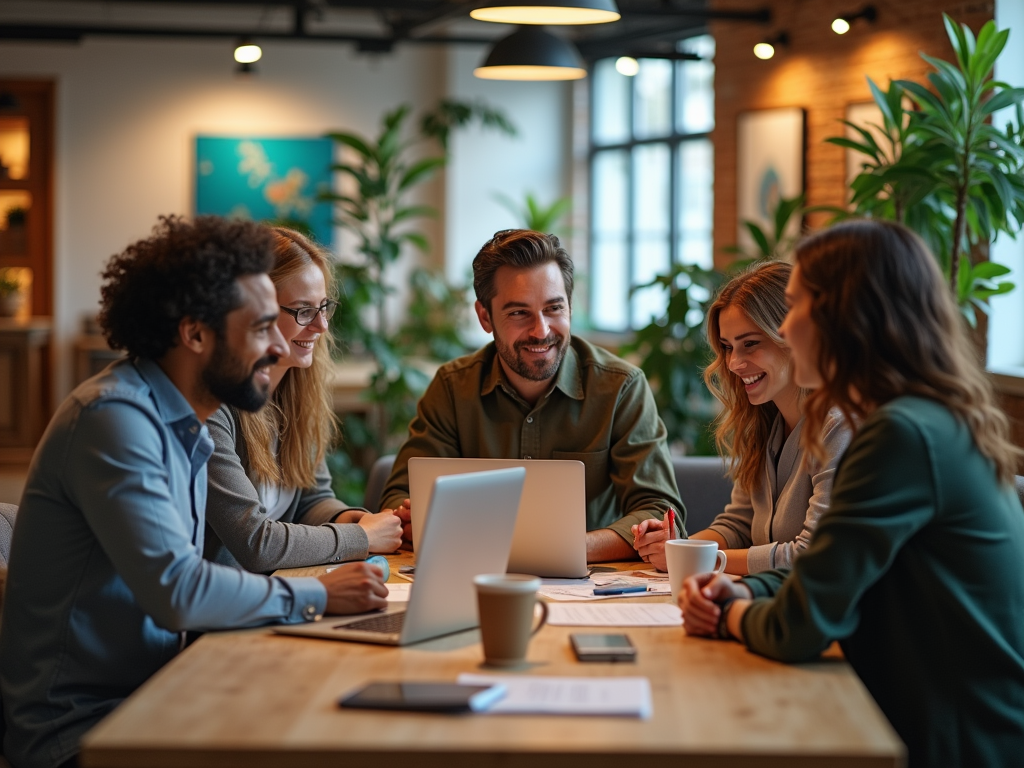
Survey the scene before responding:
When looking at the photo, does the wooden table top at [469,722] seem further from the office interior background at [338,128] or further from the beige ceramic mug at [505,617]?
the office interior background at [338,128]

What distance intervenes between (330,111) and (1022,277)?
582 centimetres

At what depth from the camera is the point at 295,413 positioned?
2.71m

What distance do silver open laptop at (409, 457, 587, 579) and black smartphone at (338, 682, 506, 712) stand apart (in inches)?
24.6

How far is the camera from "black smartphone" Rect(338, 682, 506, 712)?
146 centimetres

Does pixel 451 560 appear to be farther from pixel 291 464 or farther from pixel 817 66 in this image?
pixel 817 66

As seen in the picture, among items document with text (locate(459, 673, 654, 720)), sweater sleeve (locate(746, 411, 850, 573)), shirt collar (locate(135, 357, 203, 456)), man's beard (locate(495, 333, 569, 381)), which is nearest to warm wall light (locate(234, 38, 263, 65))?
man's beard (locate(495, 333, 569, 381))

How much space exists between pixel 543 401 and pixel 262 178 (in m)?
6.80

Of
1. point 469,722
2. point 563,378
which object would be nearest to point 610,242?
point 563,378

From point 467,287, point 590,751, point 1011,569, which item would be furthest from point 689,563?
point 467,287

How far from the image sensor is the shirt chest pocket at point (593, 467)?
283 cm

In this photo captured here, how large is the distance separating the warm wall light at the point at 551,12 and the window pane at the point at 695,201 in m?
5.26

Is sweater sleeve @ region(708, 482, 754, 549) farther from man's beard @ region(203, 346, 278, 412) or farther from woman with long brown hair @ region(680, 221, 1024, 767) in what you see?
man's beard @ region(203, 346, 278, 412)

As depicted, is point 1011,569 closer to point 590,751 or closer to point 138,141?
point 590,751

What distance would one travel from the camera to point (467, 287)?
838cm
